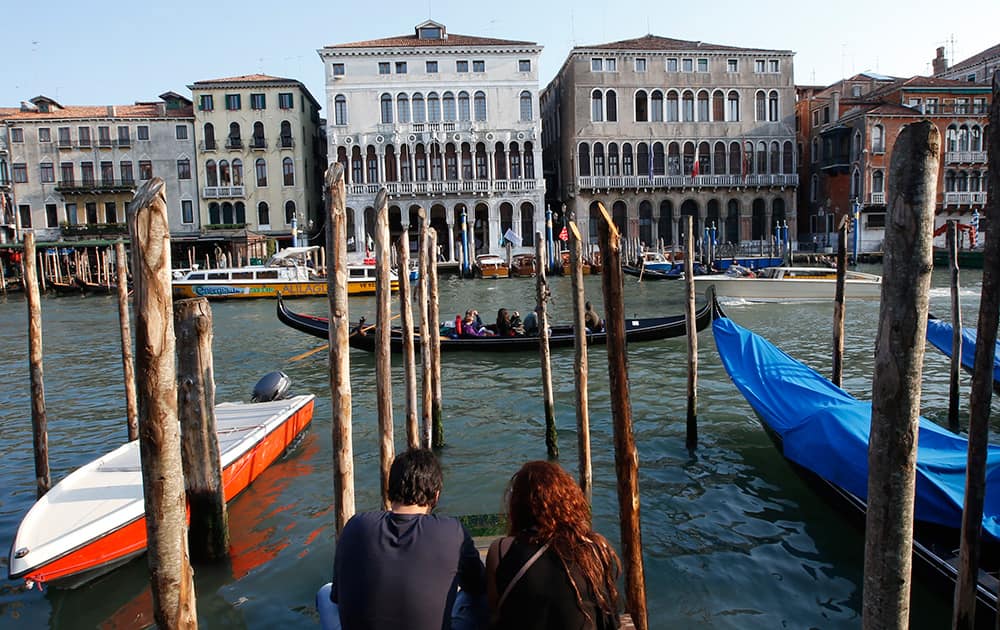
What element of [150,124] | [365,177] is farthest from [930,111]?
[150,124]

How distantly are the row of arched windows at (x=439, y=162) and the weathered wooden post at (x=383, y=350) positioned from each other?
23422 mm

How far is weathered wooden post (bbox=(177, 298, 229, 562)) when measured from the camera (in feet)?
12.5

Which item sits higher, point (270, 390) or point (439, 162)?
point (439, 162)

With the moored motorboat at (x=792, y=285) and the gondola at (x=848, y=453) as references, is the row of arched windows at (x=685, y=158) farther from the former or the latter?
the gondola at (x=848, y=453)

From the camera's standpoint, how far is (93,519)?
3.78 m

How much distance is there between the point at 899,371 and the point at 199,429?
3215mm

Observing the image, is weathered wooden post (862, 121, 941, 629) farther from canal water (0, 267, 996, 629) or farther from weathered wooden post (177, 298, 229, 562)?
weathered wooden post (177, 298, 229, 562)

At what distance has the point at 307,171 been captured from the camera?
2873 centimetres

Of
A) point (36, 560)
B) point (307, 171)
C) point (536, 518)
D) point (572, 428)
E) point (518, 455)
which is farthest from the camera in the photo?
point (307, 171)

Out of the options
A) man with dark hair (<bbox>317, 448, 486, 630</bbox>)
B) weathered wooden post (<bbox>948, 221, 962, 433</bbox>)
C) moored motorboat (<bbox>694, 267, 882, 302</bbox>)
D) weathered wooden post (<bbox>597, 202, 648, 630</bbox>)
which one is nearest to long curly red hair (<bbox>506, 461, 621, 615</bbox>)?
man with dark hair (<bbox>317, 448, 486, 630</bbox>)

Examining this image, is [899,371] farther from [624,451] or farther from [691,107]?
[691,107]

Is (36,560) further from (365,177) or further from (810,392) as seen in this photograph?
(365,177)

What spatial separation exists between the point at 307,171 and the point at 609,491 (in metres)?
26.0

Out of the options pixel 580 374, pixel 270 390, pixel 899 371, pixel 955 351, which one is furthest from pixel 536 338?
pixel 899 371
